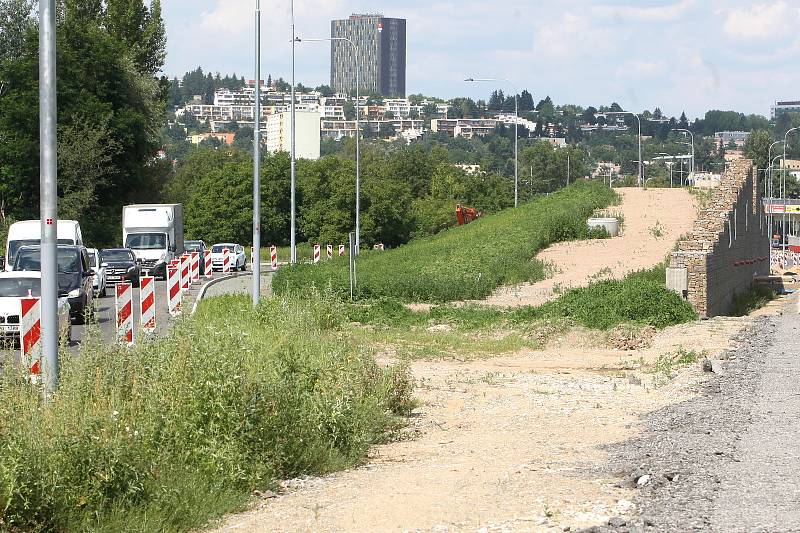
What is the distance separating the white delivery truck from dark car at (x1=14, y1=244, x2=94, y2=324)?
16519 millimetres

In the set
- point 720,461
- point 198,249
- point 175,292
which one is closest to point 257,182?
point 175,292

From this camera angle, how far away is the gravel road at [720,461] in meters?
9.30

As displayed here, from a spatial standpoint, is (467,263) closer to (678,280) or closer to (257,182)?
(678,280)

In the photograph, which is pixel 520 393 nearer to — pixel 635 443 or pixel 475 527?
pixel 635 443

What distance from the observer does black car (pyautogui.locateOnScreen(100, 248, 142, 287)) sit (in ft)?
141

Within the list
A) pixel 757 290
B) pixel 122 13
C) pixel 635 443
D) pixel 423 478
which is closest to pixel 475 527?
pixel 423 478

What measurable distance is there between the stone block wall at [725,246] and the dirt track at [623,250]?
3.08 metres

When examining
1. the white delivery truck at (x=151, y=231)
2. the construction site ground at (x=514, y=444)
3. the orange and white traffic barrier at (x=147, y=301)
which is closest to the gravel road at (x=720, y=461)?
the construction site ground at (x=514, y=444)

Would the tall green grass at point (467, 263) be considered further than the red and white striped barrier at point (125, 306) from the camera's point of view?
Yes

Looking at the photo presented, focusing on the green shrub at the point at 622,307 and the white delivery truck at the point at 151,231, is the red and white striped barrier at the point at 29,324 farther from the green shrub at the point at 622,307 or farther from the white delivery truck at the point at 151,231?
the white delivery truck at the point at 151,231

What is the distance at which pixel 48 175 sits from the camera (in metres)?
12.5

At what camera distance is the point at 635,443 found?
1317 centimetres

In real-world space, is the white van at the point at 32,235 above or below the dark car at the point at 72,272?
above

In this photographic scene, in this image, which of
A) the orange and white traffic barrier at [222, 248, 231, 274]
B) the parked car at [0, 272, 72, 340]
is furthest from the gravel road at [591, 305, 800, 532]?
the orange and white traffic barrier at [222, 248, 231, 274]
